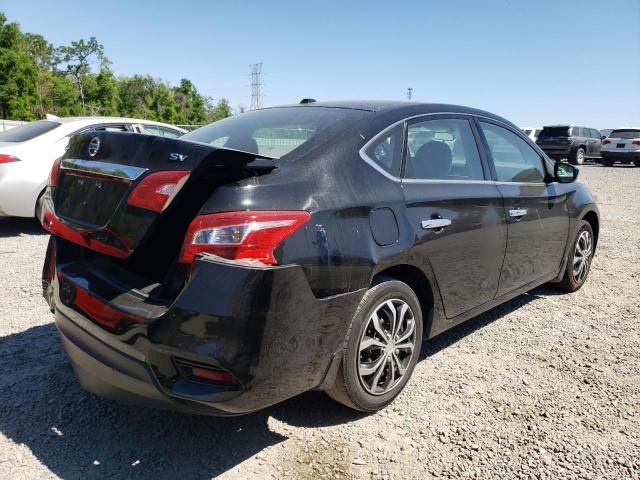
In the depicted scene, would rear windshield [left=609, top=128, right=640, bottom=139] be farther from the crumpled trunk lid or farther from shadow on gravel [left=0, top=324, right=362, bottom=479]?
the crumpled trunk lid

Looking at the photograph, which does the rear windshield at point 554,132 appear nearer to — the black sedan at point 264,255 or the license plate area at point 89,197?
the black sedan at point 264,255

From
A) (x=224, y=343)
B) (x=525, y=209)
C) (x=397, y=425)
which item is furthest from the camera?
(x=525, y=209)

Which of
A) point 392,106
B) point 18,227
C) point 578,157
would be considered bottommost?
point 18,227

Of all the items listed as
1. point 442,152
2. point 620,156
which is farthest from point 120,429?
point 620,156

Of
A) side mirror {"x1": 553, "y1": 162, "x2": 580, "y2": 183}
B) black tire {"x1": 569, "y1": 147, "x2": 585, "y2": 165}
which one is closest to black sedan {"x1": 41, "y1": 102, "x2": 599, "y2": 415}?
side mirror {"x1": 553, "y1": 162, "x2": 580, "y2": 183}

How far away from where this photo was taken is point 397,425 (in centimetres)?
270

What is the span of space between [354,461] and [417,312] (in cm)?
87

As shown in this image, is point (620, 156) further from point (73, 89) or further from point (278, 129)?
point (73, 89)

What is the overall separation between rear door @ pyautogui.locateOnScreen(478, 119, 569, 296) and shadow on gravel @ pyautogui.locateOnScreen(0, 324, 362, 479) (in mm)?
1790

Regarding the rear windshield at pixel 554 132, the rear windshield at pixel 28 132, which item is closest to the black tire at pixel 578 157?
the rear windshield at pixel 554 132

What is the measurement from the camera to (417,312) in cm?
286

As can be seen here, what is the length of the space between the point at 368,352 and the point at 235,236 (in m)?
1.03

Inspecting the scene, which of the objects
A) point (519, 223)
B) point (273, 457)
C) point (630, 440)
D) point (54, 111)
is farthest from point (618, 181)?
point (54, 111)

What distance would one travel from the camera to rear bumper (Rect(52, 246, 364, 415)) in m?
1.97
